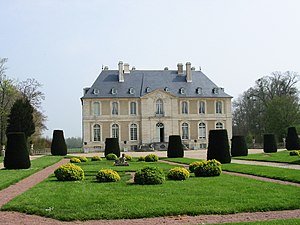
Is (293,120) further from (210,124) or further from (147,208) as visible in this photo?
(147,208)

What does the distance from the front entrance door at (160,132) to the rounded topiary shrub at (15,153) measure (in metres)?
38.4

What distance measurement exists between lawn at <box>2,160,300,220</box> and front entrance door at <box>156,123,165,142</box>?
4621 cm

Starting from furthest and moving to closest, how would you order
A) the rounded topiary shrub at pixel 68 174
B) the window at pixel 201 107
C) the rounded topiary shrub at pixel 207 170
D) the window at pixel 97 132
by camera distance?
the window at pixel 201 107 → the window at pixel 97 132 → the rounded topiary shrub at pixel 207 170 → the rounded topiary shrub at pixel 68 174

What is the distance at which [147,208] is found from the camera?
9219 mm

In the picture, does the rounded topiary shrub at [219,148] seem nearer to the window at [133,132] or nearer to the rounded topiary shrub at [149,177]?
the rounded topiary shrub at [149,177]

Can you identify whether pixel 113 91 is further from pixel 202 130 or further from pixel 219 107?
pixel 219 107

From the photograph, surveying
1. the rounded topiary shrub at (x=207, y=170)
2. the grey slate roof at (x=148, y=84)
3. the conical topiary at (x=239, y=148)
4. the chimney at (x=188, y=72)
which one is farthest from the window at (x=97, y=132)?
the rounded topiary shrub at (x=207, y=170)

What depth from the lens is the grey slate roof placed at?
59.5m

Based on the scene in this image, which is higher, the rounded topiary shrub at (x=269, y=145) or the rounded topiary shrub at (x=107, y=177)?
the rounded topiary shrub at (x=269, y=145)

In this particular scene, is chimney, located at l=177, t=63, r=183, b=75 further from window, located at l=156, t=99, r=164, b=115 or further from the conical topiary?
the conical topiary

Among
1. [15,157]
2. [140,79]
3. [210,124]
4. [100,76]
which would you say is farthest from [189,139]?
[15,157]

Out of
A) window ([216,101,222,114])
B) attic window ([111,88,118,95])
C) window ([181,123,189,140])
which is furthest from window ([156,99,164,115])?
window ([216,101,222,114])

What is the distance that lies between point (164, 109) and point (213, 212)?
51078 mm

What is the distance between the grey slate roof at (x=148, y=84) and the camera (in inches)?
2341
